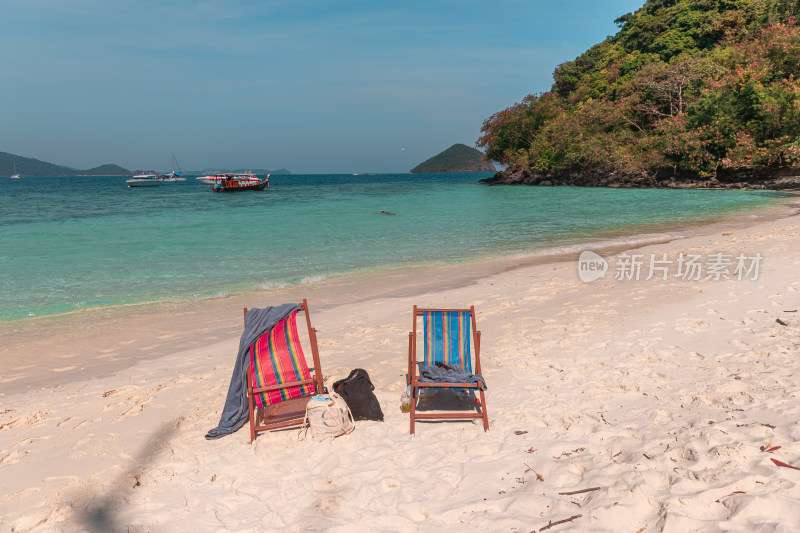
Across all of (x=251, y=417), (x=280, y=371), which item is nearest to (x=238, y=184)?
(x=280, y=371)

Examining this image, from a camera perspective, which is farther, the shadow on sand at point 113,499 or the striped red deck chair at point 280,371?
the striped red deck chair at point 280,371

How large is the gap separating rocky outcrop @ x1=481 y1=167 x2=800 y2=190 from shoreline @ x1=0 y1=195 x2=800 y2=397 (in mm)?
25523

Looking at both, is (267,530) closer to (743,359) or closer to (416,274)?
(743,359)

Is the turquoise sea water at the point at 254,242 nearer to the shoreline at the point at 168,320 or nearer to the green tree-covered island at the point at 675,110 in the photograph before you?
the shoreline at the point at 168,320

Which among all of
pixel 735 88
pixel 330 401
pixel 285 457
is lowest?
pixel 285 457

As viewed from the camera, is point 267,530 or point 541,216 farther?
point 541,216

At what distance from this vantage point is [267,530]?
109 inches

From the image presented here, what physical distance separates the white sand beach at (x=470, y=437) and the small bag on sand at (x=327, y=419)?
0.27 feet

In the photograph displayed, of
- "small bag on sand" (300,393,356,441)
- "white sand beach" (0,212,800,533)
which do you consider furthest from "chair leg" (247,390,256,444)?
"small bag on sand" (300,393,356,441)

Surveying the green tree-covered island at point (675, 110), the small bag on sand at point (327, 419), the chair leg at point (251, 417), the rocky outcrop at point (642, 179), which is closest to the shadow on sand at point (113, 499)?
the chair leg at point (251, 417)

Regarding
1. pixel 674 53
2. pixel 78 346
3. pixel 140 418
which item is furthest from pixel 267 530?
pixel 674 53

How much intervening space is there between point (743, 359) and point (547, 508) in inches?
125

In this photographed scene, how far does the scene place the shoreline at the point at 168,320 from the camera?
234 inches

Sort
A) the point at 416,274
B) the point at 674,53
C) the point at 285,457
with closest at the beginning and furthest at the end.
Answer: the point at 285,457
the point at 416,274
the point at 674,53
